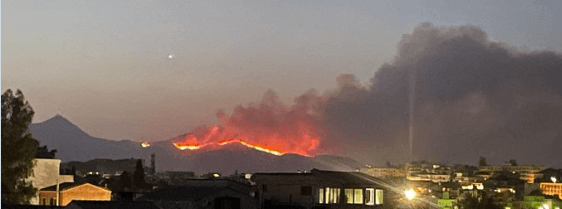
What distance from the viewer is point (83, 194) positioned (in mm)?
49312

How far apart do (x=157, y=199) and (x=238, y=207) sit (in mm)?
3453

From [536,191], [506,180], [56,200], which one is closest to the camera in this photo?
[56,200]

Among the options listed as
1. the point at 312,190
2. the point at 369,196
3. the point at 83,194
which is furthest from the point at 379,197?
the point at 83,194

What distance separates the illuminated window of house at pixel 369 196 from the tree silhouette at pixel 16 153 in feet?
57.5

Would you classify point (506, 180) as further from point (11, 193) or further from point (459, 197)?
point (11, 193)

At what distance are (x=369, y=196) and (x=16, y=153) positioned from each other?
18.8 metres

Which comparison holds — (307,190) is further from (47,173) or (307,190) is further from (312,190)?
(47,173)

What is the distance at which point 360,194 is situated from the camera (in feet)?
147

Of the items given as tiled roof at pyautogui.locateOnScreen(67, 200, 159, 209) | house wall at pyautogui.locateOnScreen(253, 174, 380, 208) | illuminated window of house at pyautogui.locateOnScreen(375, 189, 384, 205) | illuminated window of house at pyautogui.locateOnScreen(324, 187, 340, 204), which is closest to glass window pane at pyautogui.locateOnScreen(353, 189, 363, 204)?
house wall at pyautogui.locateOnScreen(253, 174, 380, 208)

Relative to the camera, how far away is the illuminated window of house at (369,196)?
45.1 meters

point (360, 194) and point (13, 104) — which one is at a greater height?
point (13, 104)

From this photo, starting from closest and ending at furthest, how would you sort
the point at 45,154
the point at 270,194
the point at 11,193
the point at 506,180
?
the point at 11,193
the point at 270,194
the point at 45,154
the point at 506,180

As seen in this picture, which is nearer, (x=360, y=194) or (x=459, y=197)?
(x=360, y=194)

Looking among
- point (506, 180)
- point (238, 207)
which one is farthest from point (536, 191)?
point (238, 207)
